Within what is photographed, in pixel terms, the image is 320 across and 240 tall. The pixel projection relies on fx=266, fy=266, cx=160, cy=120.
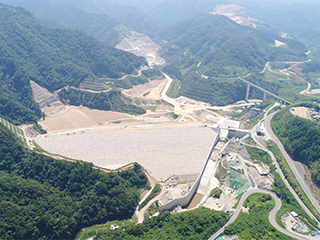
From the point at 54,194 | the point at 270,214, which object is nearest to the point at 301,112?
the point at 270,214

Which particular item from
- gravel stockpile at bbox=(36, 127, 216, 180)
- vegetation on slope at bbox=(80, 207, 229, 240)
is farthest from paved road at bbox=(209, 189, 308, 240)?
gravel stockpile at bbox=(36, 127, 216, 180)

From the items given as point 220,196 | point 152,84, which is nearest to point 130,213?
point 220,196

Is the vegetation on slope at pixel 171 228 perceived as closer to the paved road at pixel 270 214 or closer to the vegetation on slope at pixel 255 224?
the paved road at pixel 270 214

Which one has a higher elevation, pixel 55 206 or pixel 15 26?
pixel 15 26

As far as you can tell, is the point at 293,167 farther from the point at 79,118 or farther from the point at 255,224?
the point at 79,118

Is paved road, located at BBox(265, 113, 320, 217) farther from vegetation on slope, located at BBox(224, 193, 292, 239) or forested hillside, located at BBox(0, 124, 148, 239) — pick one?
forested hillside, located at BBox(0, 124, 148, 239)

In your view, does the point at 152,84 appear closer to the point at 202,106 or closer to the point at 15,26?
the point at 202,106

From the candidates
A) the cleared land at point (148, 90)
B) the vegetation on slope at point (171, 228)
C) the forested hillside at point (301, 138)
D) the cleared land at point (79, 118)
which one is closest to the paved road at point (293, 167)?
the forested hillside at point (301, 138)
